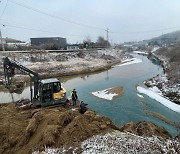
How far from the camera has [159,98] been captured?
26297 millimetres

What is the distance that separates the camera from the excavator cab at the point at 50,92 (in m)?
17.4

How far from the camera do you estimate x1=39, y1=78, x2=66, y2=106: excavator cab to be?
17.4 meters

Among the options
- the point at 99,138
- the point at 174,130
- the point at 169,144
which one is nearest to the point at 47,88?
the point at 99,138

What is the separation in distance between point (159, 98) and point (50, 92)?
14.6 meters

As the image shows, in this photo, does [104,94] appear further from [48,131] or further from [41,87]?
[48,131]

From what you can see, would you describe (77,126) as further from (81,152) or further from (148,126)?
(148,126)

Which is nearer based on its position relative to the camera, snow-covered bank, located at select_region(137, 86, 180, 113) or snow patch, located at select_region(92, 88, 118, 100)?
snow-covered bank, located at select_region(137, 86, 180, 113)

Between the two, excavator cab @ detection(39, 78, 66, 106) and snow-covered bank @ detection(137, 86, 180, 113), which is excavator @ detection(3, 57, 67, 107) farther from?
snow-covered bank @ detection(137, 86, 180, 113)

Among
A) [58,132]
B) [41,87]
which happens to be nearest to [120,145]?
[58,132]

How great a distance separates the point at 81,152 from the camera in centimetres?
1132

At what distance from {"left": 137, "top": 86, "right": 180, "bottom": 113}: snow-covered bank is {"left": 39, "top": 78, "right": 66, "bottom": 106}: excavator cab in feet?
40.6

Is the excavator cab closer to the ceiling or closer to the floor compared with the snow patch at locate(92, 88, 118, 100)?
closer to the ceiling

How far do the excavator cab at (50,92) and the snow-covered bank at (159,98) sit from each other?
12386mm

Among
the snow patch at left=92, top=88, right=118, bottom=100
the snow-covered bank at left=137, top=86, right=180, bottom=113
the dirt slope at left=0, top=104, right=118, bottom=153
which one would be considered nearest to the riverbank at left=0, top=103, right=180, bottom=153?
the dirt slope at left=0, top=104, right=118, bottom=153
